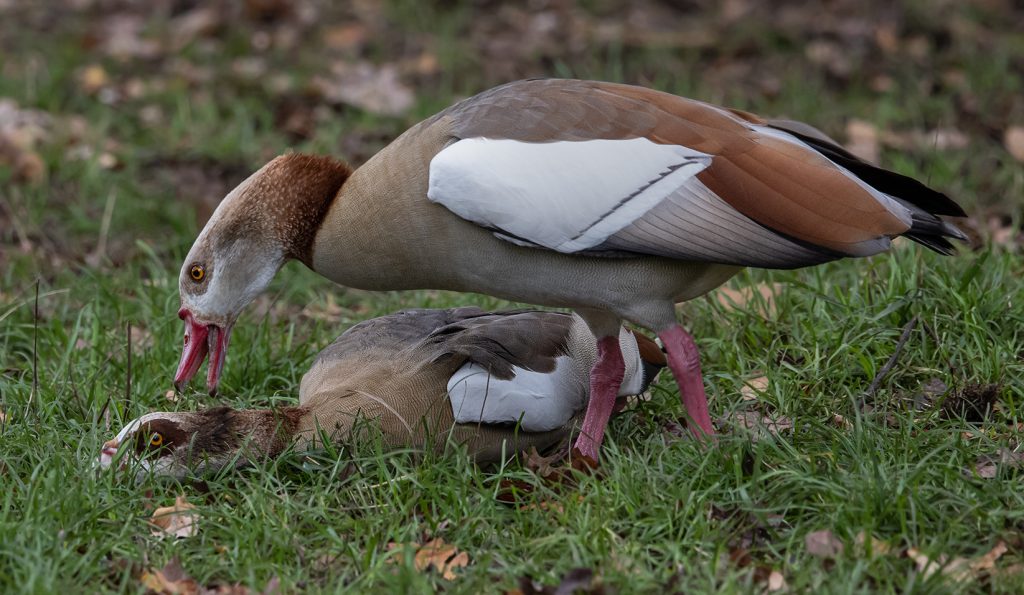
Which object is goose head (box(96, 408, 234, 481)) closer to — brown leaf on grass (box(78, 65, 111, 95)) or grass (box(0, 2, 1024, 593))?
grass (box(0, 2, 1024, 593))

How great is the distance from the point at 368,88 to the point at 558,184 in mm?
4412

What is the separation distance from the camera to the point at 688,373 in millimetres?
4117

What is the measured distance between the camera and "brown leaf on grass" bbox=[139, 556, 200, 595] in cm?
341

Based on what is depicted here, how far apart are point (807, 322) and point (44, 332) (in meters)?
3.04

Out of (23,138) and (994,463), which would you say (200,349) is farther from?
(23,138)

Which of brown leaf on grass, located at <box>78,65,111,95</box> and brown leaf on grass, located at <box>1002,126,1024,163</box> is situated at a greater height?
brown leaf on grass, located at <box>1002,126,1024,163</box>

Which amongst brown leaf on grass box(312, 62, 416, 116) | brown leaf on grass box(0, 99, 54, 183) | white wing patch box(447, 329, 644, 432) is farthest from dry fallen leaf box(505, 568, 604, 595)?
brown leaf on grass box(312, 62, 416, 116)

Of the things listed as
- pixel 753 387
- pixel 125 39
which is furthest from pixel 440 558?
pixel 125 39

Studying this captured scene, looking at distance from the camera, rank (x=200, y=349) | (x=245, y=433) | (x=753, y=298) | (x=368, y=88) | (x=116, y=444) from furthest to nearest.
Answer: (x=368, y=88)
(x=753, y=298)
(x=200, y=349)
(x=245, y=433)
(x=116, y=444)

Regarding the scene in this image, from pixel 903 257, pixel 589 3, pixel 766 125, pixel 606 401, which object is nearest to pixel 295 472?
pixel 606 401

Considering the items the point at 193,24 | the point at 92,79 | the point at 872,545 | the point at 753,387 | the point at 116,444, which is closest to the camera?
the point at 872,545

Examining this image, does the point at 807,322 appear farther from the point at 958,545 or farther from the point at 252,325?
the point at 252,325

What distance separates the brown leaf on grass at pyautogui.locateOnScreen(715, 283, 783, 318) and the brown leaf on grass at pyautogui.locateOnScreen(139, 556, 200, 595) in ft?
8.03

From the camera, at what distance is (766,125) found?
4172 mm
